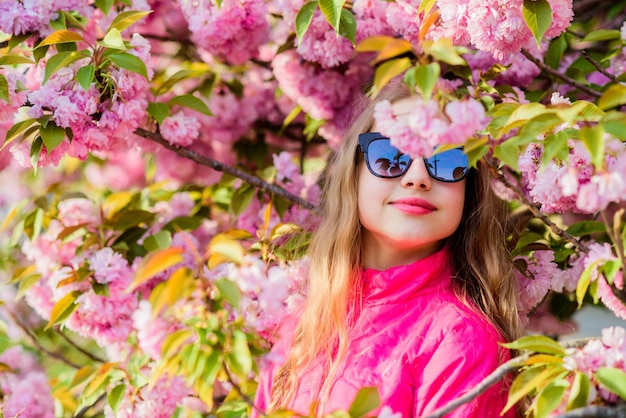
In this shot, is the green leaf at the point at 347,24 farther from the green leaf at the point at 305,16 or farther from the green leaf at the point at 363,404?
the green leaf at the point at 363,404

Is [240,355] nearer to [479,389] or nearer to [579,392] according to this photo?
[479,389]

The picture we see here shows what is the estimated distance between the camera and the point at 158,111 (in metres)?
2.40

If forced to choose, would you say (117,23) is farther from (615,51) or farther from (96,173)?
(96,173)

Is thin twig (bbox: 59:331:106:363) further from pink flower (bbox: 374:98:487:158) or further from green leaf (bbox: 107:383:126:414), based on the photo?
pink flower (bbox: 374:98:487:158)

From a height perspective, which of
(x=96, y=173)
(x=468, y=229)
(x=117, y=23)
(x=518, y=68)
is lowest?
(x=96, y=173)

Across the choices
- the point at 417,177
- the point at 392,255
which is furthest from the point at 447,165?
the point at 392,255

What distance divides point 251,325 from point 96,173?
3.31 m

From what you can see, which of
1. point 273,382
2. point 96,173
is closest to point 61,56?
point 273,382

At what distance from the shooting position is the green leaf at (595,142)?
130cm

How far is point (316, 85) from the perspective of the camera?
2814mm

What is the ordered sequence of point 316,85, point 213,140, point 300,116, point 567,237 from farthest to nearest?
1. point 300,116
2. point 213,140
3. point 316,85
4. point 567,237

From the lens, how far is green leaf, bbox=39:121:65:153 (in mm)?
2093

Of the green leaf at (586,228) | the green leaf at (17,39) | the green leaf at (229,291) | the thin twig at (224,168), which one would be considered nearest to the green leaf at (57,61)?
the green leaf at (17,39)

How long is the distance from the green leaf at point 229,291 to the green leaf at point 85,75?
912 millimetres
